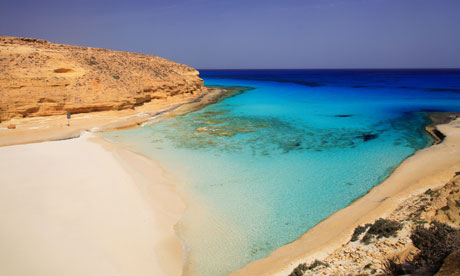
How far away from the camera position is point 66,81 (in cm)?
2062

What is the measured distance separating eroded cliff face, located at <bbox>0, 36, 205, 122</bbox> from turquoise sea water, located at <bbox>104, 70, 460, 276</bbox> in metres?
5.33

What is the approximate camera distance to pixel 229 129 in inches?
746

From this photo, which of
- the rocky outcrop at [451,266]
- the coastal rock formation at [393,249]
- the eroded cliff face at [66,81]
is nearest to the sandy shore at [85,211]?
the coastal rock formation at [393,249]

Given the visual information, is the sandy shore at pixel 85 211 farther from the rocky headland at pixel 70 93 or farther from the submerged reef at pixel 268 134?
the submerged reef at pixel 268 134

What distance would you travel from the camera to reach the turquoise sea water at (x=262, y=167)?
7277 mm

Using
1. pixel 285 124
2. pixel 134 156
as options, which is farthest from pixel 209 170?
pixel 285 124

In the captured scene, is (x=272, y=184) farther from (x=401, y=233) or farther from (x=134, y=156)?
(x=134, y=156)

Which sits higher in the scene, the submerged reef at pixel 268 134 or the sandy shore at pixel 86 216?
the submerged reef at pixel 268 134

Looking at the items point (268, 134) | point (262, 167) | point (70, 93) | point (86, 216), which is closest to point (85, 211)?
point (86, 216)

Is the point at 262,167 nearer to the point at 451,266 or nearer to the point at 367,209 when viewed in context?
the point at 367,209

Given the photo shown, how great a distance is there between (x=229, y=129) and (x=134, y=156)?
7.74 m

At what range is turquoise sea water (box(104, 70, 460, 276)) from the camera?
7.28 meters

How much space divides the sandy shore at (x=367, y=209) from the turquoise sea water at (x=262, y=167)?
38cm

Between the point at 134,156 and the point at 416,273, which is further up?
the point at 416,273
